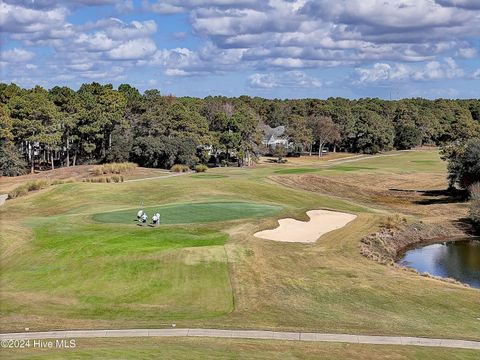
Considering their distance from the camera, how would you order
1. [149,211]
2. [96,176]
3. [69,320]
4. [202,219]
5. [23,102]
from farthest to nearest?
1. [23,102]
2. [96,176]
3. [149,211]
4. [202,219]
5. [69,320]

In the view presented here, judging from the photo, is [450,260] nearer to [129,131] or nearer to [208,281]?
[208,281]

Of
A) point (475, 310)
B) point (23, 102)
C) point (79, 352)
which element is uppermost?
point (23, 102)

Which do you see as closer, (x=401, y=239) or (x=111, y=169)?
(x=401, y=239)

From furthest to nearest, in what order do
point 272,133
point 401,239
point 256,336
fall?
point 272,133 < point 401,239 < point 256,336

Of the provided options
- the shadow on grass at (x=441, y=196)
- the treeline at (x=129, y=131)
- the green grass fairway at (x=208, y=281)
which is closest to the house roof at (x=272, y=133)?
the treeline at (x=129, y=131)

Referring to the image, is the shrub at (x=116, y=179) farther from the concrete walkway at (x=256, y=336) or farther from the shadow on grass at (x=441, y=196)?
the concrete walkway at (x=256, y=336)

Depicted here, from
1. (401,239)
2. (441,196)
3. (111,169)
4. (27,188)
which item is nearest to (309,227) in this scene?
(401,239)

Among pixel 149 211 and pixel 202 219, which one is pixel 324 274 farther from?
pixel 149 211

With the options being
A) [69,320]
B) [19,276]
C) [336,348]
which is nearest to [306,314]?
[336,348]
